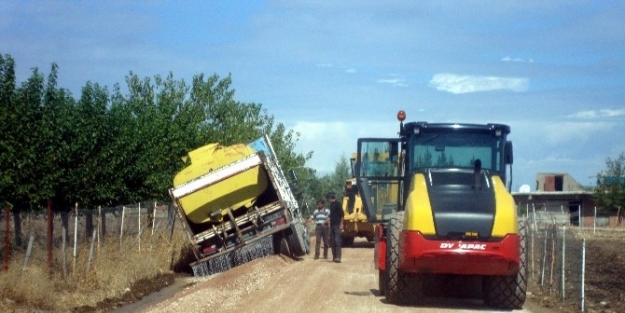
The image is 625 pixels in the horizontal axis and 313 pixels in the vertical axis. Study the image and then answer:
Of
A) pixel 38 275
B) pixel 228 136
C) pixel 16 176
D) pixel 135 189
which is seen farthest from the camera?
pixel 228 136

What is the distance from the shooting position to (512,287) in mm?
15141

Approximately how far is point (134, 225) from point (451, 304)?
1241 cm

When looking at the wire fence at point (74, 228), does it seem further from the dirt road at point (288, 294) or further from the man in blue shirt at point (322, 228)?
the man in blue shirt at point (322, 228)

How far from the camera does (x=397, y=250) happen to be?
50.1 feet

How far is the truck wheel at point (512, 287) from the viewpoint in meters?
15.1

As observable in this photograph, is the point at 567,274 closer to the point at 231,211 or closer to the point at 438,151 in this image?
the point at 438,151

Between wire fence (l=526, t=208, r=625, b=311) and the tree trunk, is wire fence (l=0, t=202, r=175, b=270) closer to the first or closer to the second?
the tree trunk

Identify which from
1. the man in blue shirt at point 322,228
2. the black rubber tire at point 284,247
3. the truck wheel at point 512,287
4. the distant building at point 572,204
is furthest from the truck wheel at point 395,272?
the distant building at point 572,204

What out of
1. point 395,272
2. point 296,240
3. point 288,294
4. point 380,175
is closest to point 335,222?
point 296,240

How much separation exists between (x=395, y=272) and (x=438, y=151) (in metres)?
2.36

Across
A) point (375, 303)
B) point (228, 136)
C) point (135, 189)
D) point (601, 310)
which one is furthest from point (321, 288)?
point (228, 136)

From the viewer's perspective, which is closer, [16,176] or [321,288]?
[321,288]

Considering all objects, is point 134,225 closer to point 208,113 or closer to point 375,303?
point 375,303

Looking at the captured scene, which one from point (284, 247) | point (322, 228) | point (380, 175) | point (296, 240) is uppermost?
point (380, 175)
